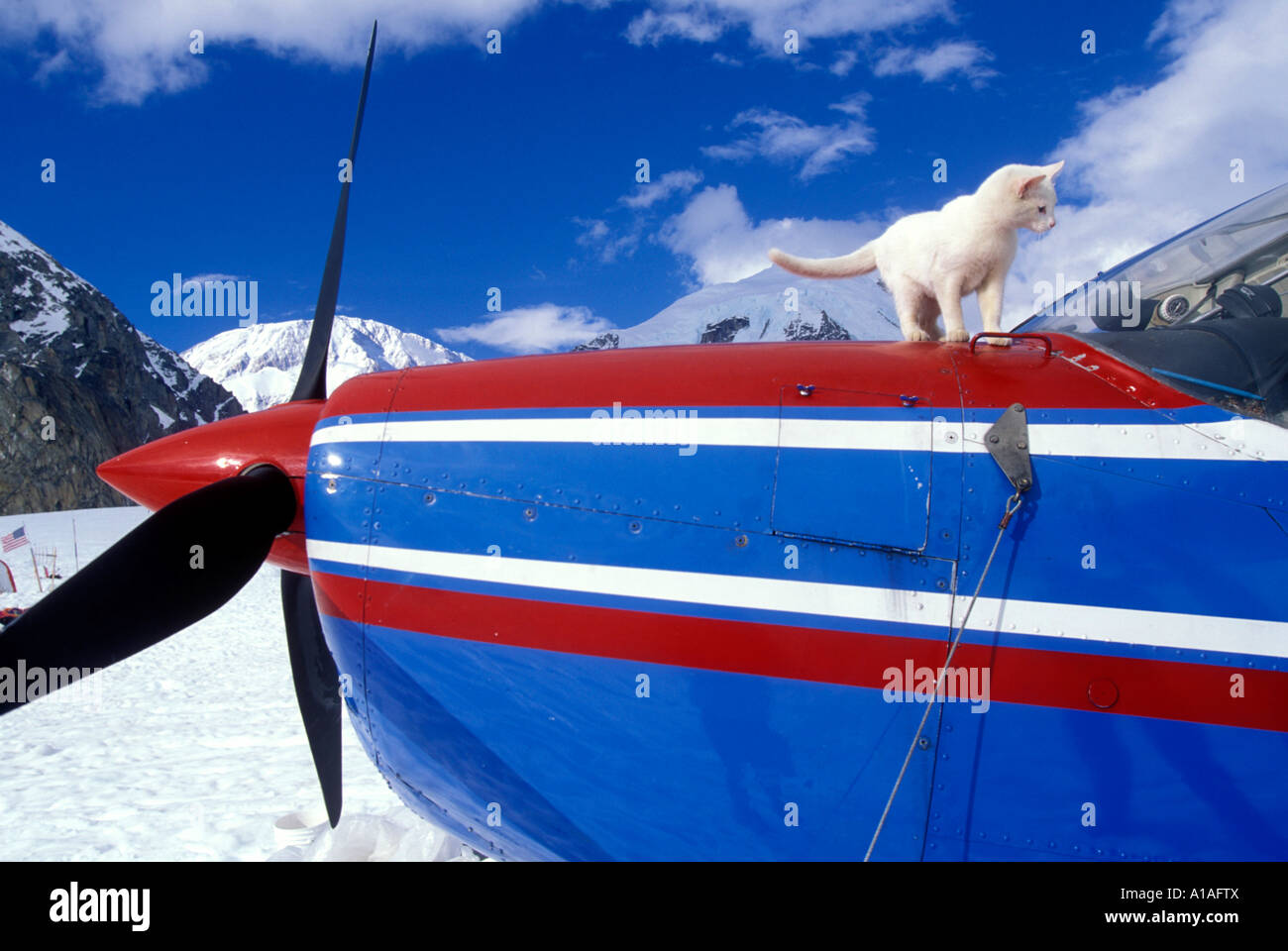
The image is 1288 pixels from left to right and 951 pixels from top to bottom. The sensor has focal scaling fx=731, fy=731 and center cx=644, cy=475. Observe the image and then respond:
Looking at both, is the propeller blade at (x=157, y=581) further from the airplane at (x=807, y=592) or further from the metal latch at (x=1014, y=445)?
the metal latch at (x=1014, y=445)

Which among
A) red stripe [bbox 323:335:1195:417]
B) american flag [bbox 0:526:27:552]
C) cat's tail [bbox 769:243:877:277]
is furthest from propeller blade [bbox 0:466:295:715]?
american flag [bbox 0:526:27:552]

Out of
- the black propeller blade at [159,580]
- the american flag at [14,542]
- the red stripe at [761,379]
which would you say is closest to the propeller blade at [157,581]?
A: the black propeller blade at [159,580]

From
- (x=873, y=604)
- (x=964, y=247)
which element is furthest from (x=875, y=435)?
(x=964, y=247)

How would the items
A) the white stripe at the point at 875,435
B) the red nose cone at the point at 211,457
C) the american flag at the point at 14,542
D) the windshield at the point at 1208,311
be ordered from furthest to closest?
the american flag at the point at 14,542 → the red nose cone at the point at 211,457 → the windshield at the point at 1208,311 → the white stripe at the point at 875,435

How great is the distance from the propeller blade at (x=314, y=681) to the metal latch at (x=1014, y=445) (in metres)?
3.13

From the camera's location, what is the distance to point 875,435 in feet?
7.84

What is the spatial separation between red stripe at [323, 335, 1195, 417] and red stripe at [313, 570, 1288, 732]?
2.47ft

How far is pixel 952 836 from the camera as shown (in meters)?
2.20

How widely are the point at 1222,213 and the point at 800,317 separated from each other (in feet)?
379

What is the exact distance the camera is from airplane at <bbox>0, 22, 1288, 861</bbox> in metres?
2.15

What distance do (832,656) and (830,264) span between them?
75.4 inches

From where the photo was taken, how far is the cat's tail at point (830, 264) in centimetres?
325

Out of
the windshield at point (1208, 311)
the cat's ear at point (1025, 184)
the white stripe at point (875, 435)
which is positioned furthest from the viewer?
the cat's ear at point (1025, 184)

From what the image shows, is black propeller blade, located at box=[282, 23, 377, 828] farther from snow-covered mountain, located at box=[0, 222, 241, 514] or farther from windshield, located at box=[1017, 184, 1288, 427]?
snow-covered mountain, located at box=[0, 222, 241, 514]
